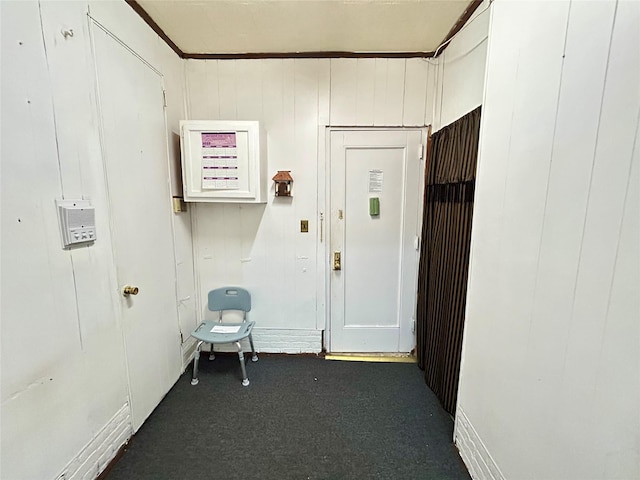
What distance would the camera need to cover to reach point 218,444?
1.62m

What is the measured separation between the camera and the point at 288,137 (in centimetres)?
230

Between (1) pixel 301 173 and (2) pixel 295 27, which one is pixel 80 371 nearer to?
(1) pixel 301 173

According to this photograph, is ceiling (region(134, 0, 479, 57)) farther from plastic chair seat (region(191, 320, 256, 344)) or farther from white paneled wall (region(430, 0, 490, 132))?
plastic chair seat (region(191, 320, 256, 344))

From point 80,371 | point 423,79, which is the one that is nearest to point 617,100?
point 423,79

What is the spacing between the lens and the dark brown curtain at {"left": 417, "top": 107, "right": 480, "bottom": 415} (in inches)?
64.6

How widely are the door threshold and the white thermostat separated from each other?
2.00 meters

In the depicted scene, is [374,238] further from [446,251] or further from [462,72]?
[462,72]

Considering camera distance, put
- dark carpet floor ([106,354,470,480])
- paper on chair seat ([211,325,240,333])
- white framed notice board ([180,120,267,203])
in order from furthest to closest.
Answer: paper on chair seat ([211,325,240,333]) < white framed notice board ([180,120,267,203]) < dark carpet floor ([106,354,470,480])

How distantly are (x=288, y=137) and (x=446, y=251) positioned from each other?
60.0 inches

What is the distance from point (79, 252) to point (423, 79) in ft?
8.32

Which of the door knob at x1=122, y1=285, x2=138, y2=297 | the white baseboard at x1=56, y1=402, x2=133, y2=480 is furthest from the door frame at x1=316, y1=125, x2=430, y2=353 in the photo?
the white baseboard at x1=56, y1=402, x2=133, y2=480

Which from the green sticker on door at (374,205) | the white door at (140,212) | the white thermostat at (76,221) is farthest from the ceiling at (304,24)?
the white thermostat at (76,221)

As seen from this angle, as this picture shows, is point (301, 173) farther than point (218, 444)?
Yes

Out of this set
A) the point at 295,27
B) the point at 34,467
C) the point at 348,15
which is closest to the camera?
the point at 34,467
